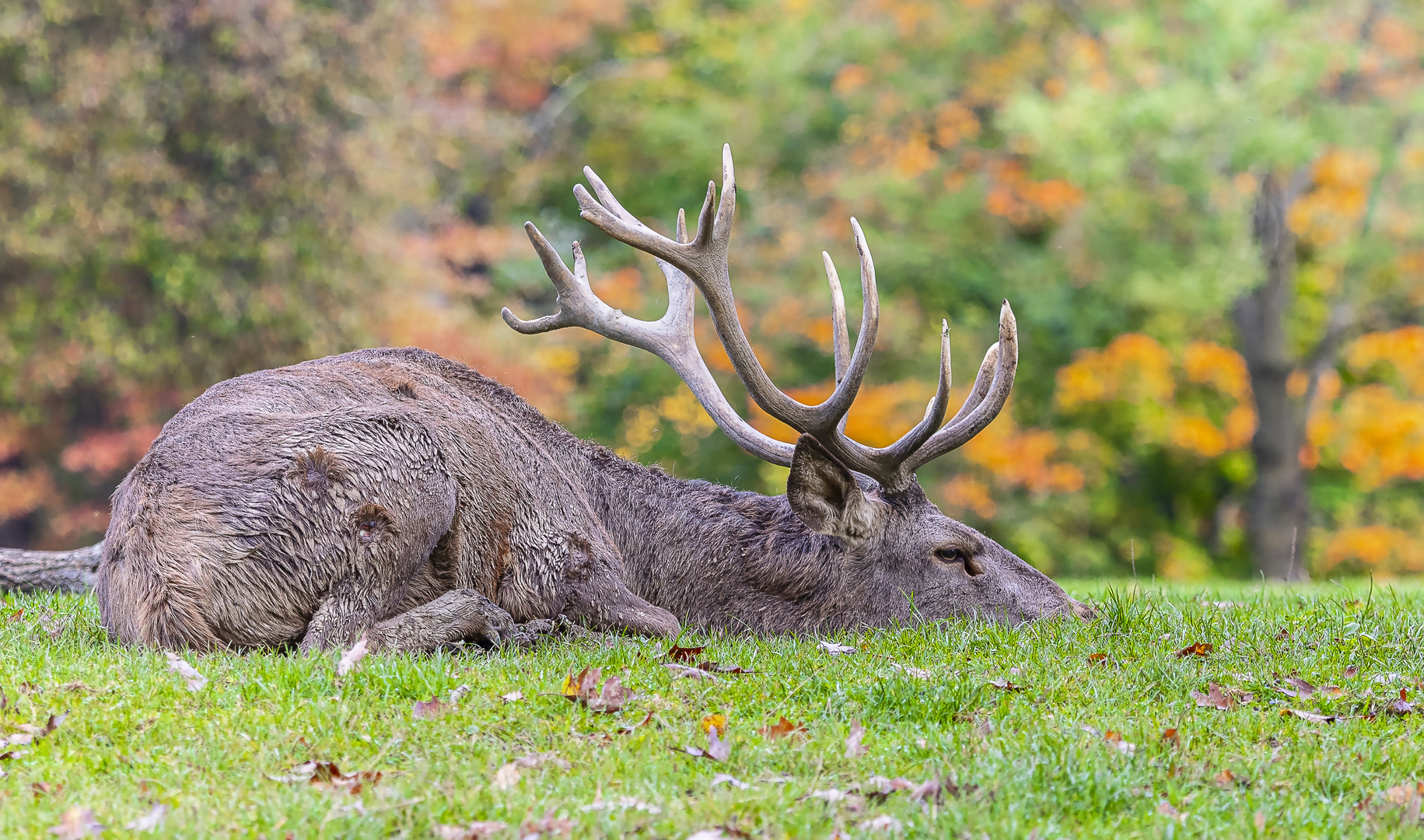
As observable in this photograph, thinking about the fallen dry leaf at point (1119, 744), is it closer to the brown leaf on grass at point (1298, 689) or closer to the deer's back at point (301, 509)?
the brown leaf on grass at point (1298, 689)

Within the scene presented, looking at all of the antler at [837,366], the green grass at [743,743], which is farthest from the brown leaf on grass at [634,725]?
the antler at [837,366]

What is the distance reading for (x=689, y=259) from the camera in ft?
22.6

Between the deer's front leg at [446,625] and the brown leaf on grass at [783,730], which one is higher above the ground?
the brown leaf on grass at [783,730]

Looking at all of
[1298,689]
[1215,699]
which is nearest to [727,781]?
[1215,699]

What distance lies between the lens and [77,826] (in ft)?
11.3

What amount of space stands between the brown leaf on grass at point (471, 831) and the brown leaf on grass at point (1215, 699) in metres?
2.45

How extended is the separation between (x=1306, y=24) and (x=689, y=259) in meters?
13.6

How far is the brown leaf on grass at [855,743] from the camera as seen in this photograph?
415cm

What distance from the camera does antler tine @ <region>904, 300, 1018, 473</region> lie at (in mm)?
6543

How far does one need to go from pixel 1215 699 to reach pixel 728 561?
2.52 meters

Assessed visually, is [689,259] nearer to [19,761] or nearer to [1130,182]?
[19,761]

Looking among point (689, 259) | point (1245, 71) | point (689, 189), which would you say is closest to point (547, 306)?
point (689, 189)

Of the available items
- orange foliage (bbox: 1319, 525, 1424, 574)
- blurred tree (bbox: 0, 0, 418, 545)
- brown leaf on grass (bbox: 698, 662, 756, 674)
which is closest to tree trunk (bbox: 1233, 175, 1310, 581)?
orange foliage (bbox: 1319, 525, 1424, 574)

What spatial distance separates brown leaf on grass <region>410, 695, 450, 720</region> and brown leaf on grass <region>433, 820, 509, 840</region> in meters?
0.86
